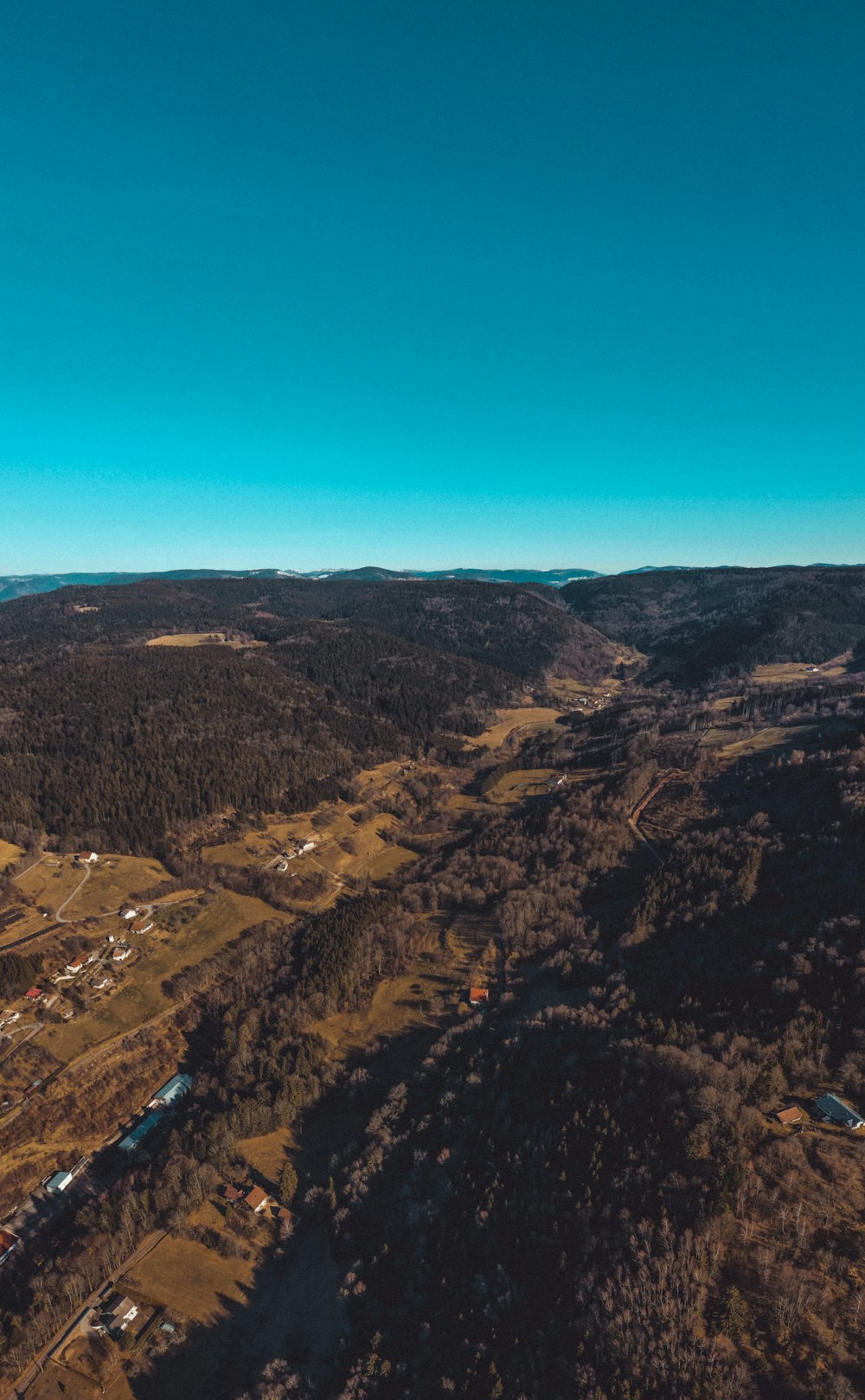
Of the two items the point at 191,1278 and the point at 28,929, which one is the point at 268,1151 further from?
the point at 28,929

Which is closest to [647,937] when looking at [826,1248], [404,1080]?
[404,1080]

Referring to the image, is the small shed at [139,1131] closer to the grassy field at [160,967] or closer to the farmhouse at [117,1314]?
the grassy field at [160,967]

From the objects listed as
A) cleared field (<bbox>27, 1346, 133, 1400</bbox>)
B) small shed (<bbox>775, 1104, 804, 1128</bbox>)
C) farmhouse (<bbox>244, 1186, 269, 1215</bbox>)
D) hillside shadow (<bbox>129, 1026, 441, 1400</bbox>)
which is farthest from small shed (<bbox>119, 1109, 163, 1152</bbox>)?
small shed (<bbox>775, 1104, 804, 1128</bbox>)

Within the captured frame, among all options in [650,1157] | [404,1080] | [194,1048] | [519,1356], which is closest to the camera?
[519,1356]

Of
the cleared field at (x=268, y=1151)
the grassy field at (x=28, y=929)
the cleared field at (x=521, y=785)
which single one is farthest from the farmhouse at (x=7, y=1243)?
the cleared field at (x=521, y=785)

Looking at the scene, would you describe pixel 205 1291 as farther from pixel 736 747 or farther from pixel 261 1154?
pixel 736 747

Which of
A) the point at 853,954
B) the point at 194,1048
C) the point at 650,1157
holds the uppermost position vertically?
the point at 853,954

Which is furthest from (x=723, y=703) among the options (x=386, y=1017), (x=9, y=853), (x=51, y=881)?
(x=9, y=853)

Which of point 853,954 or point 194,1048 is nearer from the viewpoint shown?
point 853,954
